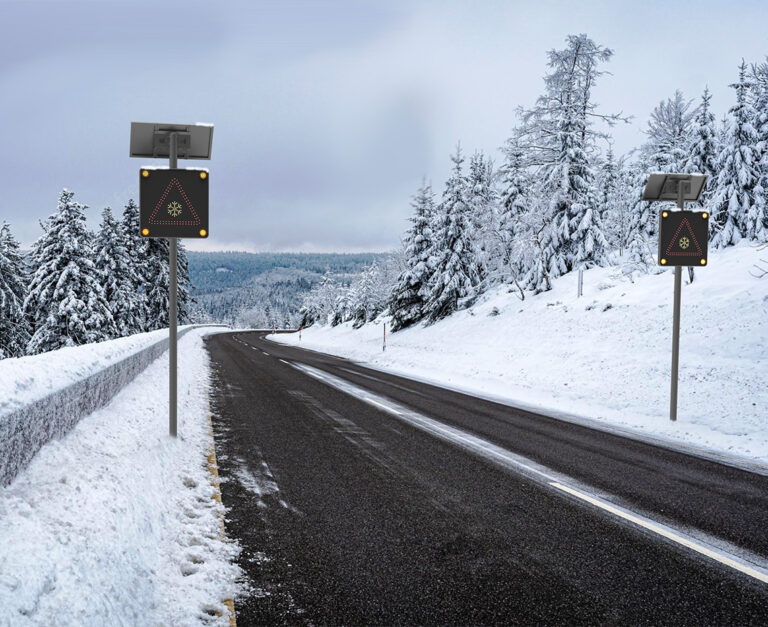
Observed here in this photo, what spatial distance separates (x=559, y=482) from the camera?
18.8 feet

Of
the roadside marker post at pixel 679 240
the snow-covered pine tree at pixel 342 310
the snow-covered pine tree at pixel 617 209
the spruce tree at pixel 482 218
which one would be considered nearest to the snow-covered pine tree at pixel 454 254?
the spruce tree at pixel 482 218

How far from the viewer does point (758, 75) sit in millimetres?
32969

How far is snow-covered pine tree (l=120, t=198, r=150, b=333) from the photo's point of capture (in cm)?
4349

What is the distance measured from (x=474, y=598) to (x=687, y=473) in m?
4.50

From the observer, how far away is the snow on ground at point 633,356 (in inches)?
395

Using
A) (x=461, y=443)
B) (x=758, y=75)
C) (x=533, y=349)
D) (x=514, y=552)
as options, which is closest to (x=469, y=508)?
(x=514, y=552)

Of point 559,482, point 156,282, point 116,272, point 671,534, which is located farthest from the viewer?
point 156,282

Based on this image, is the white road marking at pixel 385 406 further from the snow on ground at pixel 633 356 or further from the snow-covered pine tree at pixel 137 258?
the snow-covered pine tree at pixel 137 258

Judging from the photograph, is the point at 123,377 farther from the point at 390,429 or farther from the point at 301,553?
the point at 301,553

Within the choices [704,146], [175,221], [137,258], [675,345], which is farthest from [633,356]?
[137,258]

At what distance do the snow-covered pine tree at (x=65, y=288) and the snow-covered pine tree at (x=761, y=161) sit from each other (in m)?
38.6

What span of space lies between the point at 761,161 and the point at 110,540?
126ft

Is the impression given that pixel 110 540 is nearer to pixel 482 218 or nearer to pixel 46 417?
pixel 46 417

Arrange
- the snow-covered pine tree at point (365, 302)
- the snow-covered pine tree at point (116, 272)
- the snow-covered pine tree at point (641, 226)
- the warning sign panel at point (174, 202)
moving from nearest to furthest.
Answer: the warning sign panel at point (174, 202) < the snow-covered pine tree at point (641, 226) < the snow-covered pine tree at point (116, 272) < the snow-covered pine tree at point (365, 302)
